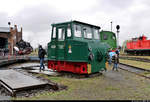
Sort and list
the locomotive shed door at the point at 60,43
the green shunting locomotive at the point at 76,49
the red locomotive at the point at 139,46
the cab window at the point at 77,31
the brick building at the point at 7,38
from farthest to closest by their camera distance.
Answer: the brick building at the point at 7,38
the red locomotive at the point at 139,46
the locomotive shed door at the point at 60,43
the cab window at the point at 77,31
the green shunting locomotive at the point at 76,49

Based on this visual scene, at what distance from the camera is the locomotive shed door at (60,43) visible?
9414 mm

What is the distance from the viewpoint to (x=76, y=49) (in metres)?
8.88

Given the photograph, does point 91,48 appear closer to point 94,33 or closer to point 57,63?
point 94,33

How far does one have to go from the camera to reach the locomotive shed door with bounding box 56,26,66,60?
941 centimetres

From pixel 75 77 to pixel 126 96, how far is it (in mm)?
3998

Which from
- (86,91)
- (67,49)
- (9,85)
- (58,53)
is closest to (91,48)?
(67,49)

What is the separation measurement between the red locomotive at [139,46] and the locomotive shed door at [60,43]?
21494mm

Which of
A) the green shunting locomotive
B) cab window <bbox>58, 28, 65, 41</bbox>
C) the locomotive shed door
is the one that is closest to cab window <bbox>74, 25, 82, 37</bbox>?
the green shunting locomotive

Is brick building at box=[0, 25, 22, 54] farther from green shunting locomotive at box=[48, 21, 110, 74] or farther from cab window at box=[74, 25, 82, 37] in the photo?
cab window at box=[74, 25, 82, 37]

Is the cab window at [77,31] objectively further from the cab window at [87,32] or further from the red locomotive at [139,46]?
the red locomotive at [139,46]

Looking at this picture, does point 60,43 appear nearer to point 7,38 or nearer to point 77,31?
point 77,31

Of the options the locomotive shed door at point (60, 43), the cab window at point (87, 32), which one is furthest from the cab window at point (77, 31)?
the locomotive shed door at point (60, 43)

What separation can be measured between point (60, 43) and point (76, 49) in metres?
1.20

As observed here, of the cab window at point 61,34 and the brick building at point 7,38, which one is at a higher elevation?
the brick building at point 7,38
